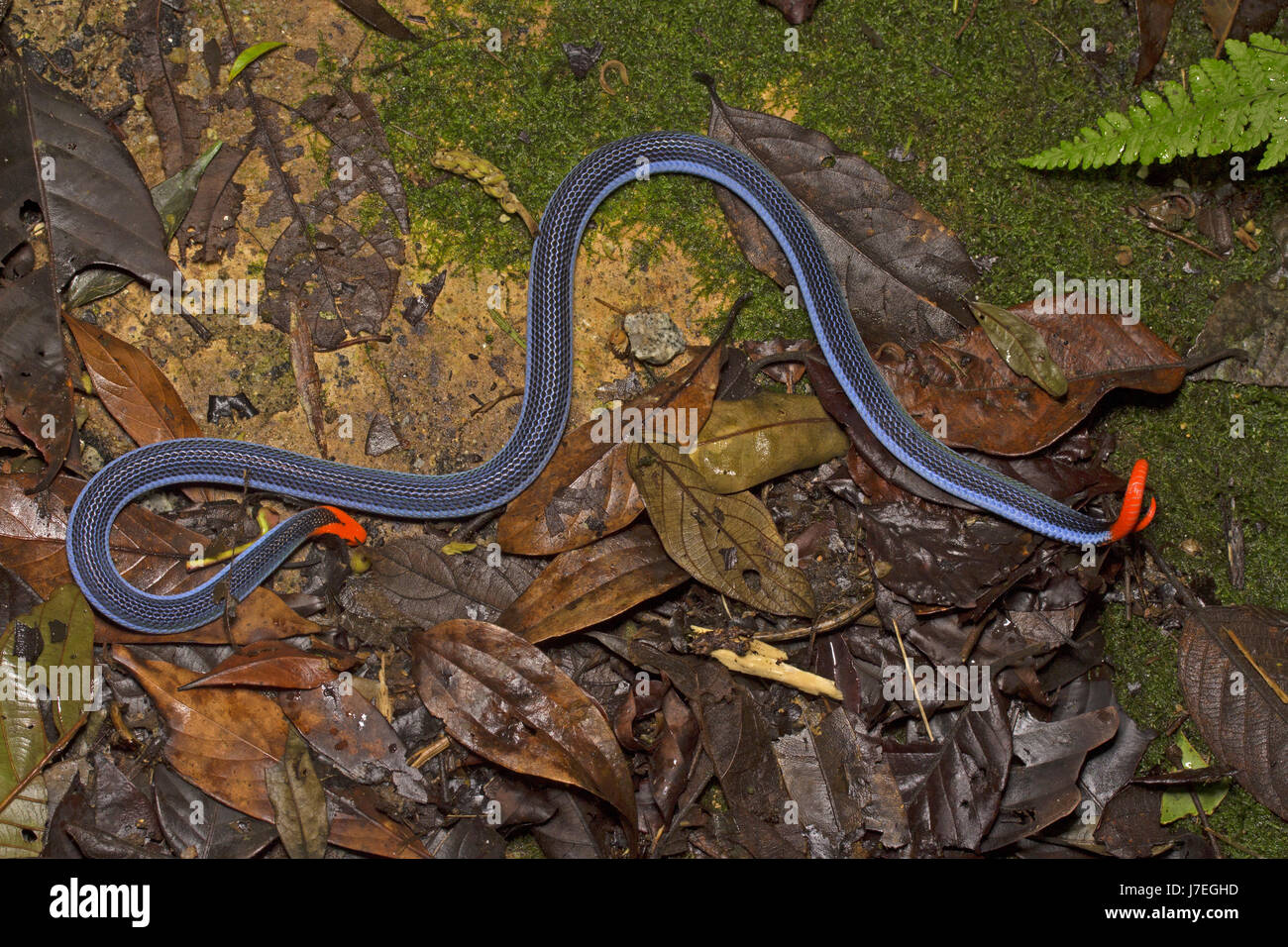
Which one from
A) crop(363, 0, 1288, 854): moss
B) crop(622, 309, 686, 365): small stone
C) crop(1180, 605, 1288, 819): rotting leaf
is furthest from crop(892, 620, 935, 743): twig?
crop(622, 309, 686, 365): small stone

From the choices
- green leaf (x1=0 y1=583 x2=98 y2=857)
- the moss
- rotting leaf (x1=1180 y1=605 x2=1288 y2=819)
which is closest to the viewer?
green leaf (x1=0 y1=583 x2=98 y2=857)

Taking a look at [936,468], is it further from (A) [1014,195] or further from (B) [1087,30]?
(B) [1087,30]

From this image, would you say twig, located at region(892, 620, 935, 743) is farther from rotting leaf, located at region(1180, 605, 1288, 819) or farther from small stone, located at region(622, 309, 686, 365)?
small stone, located at region(622, 309, 686, 365)

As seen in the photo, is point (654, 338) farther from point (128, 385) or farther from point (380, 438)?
point (128, 385)

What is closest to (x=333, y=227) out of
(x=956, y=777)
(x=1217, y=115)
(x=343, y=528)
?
(x=343, y=528)

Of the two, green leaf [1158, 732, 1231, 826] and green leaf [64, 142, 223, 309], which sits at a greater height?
green leaf [64, 142, 223, 309]

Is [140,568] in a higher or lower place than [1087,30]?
lower

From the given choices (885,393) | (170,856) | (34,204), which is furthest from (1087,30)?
(170,856)
